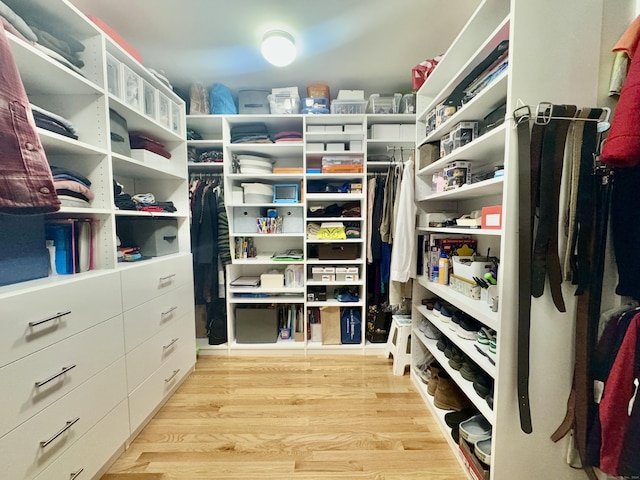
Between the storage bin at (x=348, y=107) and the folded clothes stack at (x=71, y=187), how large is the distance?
71.4 inches

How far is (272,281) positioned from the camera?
2.27 m

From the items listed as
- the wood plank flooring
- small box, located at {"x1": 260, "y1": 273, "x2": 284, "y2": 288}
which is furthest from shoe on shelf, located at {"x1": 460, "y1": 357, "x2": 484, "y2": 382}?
small box, located at {"x1": 260, "y1": 273, "x2": 284, "y2": 288}

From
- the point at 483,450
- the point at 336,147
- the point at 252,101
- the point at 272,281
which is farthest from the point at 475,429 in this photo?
the point at 252,101

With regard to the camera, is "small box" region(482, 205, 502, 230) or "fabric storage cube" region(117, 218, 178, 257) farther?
"fabric storage cube" region(117, 218, 178, 257)

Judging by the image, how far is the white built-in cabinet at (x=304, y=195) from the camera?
6.99 ft

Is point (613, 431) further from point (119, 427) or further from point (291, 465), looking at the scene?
point (119, 427)

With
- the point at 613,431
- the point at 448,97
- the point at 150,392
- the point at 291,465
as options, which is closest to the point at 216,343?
the point at 150,392

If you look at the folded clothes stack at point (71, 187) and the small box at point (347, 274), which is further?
the small box at point (347, 274)

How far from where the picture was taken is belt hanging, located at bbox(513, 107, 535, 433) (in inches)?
33.8

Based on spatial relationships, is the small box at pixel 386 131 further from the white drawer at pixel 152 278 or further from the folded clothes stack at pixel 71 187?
the folded clothes stack at pixel 71 187

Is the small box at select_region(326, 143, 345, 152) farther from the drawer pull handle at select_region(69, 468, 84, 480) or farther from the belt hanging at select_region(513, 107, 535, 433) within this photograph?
the drawer pull handle at select_region(69, 468, 84, 480)

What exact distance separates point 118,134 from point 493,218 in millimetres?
1990

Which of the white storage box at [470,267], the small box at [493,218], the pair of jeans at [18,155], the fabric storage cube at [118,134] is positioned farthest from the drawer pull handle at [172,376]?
Answer: the small box at [493,218]

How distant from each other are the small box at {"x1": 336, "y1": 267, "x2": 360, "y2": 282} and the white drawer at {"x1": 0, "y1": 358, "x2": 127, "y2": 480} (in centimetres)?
158
